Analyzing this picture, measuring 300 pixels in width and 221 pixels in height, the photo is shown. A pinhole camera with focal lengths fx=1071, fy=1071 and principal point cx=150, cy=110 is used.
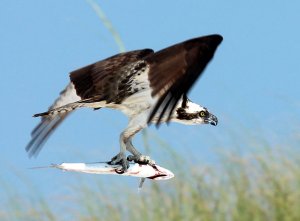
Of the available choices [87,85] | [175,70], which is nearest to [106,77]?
[87,85]

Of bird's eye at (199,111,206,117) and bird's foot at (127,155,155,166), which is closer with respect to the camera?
bird's foot at (127,155,155,166)

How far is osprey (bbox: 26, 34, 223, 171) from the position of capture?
6.11m

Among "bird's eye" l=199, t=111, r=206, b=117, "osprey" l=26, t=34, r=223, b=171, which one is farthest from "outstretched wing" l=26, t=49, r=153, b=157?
"bird's eye" l=199, t=111, r=206, b=117

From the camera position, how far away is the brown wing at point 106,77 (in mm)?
6637

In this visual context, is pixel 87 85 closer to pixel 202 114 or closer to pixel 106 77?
pixel 106 77

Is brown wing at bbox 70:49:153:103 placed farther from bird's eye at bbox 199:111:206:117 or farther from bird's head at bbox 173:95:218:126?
bird's eye at bbox 199:111:206:117

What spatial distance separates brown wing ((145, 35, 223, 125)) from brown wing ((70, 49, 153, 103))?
408 millimetres

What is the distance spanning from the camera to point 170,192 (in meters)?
8.41

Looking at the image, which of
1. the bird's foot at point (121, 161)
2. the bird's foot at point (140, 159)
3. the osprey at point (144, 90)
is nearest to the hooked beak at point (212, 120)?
the osprey at point (144, 90)

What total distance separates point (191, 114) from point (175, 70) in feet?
2.48

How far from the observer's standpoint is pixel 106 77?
703 cm

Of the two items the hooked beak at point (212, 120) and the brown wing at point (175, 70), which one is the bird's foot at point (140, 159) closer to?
the brown wing at point (175, 70)

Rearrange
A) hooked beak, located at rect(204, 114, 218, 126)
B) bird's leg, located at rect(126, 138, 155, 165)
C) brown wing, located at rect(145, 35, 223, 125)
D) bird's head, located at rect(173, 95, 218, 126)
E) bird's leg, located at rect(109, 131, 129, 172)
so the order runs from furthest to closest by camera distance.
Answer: hooked beak, located at rect(204, 114, 218, 126) < bird's head, located at rect(173, 95, 218, 126) < bird's leg, located at rect(126, 138, 155, 165) < bird's leg, located at rect(109, 131, 129, 172) < brown wing, located at rect(145, 35, 223, 125)

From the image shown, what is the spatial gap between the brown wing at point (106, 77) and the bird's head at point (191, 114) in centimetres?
41
